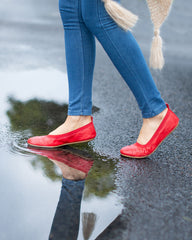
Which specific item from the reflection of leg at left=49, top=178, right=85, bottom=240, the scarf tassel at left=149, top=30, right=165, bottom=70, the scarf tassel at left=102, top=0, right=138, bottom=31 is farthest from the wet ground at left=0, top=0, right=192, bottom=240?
the scarf tassel at left=102, top=0, right=138, bottom=31

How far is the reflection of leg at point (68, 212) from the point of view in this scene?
1443 mm

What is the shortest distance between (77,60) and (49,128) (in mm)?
614

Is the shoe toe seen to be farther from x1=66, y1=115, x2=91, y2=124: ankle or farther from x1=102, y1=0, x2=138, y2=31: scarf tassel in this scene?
x1=102, y1=0, x2=138, y2=31: scarf tassel

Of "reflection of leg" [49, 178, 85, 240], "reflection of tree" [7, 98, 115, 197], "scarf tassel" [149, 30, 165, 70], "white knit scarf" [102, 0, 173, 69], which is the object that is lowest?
"reflection of tree" [7, 98, 115, 197]

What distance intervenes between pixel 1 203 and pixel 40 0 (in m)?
9.91

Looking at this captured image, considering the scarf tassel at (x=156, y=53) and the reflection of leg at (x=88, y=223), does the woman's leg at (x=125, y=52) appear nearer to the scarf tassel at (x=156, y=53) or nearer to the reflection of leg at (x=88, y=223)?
the scarf tassel at (x=156, y=53)

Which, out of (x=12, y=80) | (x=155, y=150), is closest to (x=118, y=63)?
(x=155, y=150)

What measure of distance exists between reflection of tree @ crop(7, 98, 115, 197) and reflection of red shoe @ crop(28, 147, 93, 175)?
0.04m

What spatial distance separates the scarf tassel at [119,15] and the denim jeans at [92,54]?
29 millimetres

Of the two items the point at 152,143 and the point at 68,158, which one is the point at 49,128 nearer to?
the point at 68,158

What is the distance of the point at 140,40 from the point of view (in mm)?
6664

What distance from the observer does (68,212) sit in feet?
5.20

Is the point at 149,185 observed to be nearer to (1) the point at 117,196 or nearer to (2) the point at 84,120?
(1) the point at 117,196

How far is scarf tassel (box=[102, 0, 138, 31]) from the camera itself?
1.98 m
